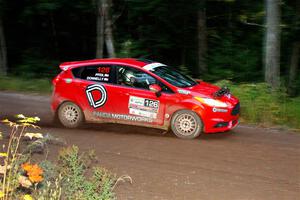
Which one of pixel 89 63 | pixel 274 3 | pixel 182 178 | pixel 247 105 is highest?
pixel 274 3

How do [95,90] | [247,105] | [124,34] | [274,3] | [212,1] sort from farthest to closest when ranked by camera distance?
[124,34]
[212,1]
[274,3]
[247,105]
[95,90]

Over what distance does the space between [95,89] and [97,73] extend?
395 millimetres

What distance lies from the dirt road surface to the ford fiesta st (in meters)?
0.32

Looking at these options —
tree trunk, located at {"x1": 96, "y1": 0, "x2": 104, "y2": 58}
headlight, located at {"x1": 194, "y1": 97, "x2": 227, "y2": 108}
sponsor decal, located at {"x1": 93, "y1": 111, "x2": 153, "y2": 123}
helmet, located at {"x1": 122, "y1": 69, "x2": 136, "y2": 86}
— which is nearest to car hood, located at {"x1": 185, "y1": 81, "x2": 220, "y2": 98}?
headlight, located at {"x1": 194, "y1": 97, "x2": 227, "y2": 108}

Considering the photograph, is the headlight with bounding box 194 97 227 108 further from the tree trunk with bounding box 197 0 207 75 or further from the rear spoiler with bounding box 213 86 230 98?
the tree trunk with bounding box 197 0 207 75

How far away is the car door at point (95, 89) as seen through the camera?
40.0 feet

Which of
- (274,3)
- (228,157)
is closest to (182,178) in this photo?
(228,157)

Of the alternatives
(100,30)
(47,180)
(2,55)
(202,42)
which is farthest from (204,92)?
(2,55)

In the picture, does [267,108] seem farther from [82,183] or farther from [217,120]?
[82,183]

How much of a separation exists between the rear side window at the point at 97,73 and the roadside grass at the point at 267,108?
3.65 m

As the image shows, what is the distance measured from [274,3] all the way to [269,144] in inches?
223

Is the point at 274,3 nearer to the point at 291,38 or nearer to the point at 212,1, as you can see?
the point at 291,38

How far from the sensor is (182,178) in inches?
340

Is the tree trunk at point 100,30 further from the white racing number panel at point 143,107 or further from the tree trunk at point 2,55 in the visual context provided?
the white racing number panel at point 143,107
